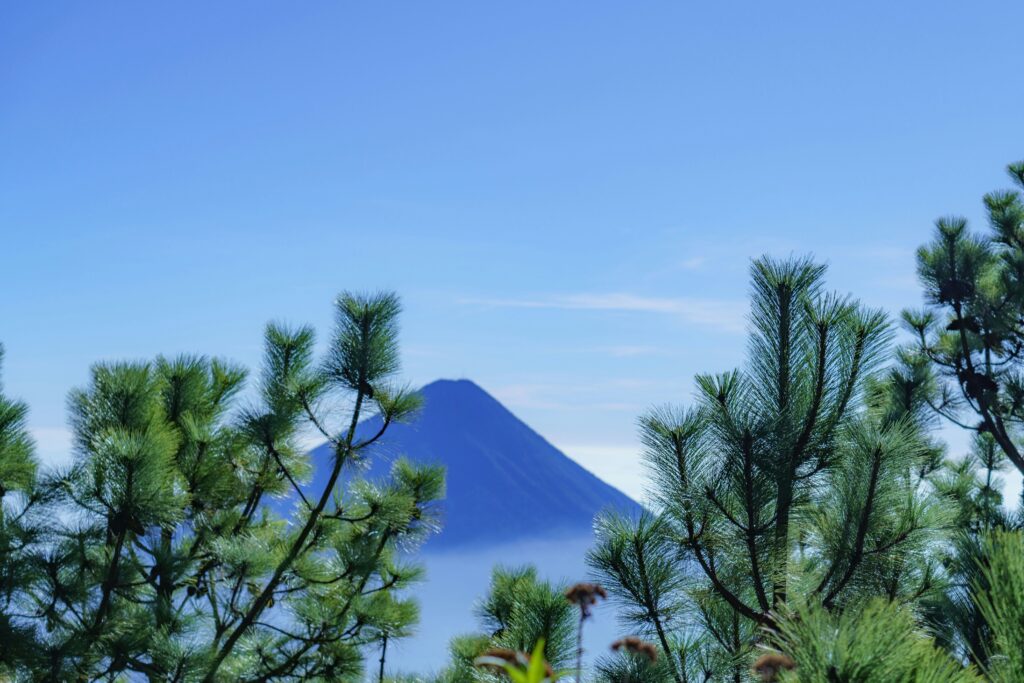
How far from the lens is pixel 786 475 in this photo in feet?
8.86

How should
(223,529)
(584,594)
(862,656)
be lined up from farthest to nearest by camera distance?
(223,529), (584,594), (862,656)

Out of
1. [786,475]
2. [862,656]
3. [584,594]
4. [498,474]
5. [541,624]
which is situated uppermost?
[498,474]

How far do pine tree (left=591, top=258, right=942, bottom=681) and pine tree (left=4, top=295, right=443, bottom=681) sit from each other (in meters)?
1.95

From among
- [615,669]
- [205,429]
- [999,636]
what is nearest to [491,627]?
[615,669]

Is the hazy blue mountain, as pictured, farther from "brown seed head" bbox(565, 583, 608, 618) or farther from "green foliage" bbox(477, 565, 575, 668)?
"brown seed head" bbox(565, 583, 608, 618)

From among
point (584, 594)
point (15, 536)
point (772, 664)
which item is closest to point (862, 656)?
point (772, 664)

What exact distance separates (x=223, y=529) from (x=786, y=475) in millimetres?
3436

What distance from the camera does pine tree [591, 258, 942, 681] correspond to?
2684 mm

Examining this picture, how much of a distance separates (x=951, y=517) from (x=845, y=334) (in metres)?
0.70

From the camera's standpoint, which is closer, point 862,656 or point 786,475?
point 862,656

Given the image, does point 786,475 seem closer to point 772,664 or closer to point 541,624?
point 541,624

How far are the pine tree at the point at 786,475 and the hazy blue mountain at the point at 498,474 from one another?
78723mm

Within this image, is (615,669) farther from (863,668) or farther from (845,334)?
(863,668)

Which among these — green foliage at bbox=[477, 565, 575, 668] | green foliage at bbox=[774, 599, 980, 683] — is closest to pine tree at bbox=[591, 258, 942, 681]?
green foliage at bbox=[477, 565, 575, 668]
